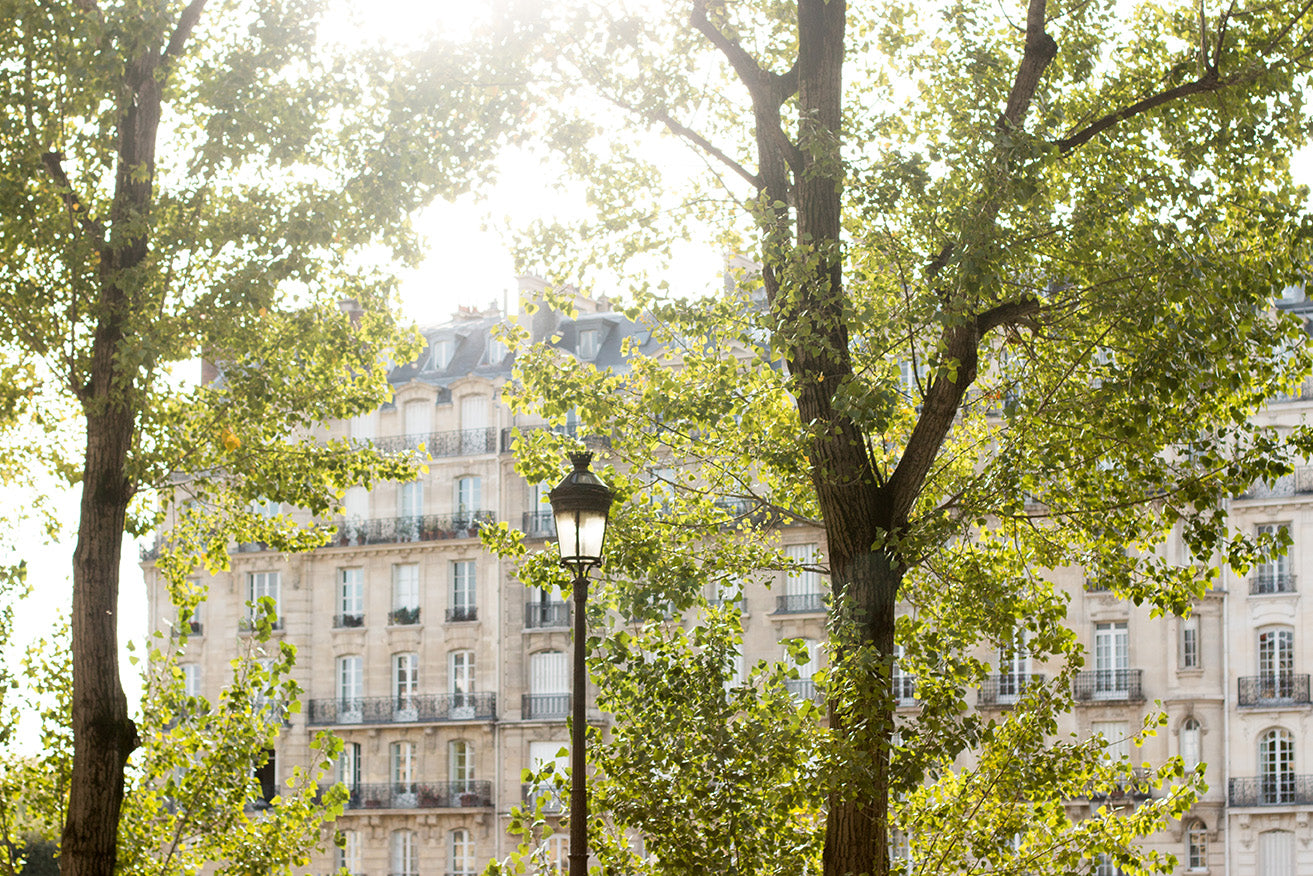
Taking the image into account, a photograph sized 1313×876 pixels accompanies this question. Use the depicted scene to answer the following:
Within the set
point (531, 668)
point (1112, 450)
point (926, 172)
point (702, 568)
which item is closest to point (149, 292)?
point (702, 568)

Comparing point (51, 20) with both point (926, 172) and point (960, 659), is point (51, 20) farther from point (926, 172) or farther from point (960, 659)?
point (960, 659)

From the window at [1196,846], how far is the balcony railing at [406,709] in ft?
55.3

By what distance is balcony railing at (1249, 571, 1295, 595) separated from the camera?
3788 cm

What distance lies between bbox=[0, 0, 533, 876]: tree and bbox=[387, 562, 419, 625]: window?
3094 cm

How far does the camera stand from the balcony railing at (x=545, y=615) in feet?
140

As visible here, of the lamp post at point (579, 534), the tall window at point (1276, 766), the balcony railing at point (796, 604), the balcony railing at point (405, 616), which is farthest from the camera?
the balcony railing at point (405, 616)

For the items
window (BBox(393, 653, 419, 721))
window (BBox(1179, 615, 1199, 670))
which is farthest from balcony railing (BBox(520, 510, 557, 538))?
window (BBox(1179, 615, 1199, 670))

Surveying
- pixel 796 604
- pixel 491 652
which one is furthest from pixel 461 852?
pixel 796 604

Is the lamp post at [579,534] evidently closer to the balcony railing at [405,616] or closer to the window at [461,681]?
the window at [461,681]

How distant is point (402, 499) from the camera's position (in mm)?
45781

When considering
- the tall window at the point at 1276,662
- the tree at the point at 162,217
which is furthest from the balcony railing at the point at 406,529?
the tree at the point at 162,217

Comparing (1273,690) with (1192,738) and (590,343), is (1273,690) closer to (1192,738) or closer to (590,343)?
(1192,738)

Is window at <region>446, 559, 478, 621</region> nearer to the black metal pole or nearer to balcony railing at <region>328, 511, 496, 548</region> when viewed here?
balcony railing at <region>328, 511, 496, 548</region>

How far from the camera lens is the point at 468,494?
45312mm
